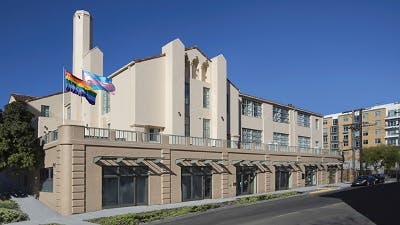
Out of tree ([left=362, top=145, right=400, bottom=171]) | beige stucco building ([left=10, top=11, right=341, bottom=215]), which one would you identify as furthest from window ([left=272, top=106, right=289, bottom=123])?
tree ([left=362, top=145, right=400, bottom=171])

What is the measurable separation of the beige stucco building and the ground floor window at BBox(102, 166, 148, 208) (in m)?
0.07

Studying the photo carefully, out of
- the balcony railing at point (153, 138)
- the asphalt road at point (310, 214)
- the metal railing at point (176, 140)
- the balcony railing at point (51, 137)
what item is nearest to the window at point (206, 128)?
the balcony railing at point (153, 138)

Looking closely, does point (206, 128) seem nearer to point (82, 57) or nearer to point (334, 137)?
point (82, 57)

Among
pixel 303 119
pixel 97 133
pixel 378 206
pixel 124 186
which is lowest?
pixel 378 206

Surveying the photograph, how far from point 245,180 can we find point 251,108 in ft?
34.7

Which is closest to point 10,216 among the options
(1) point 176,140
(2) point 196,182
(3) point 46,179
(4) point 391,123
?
(3) point 46,179

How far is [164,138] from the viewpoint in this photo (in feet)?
113

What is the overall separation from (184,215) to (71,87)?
43.8 ft

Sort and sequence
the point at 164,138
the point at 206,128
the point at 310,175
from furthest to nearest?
the point at 310,175 → the point at 206,128 → the point at 164,138

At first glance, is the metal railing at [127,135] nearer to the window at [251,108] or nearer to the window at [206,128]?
the window at [206,128]

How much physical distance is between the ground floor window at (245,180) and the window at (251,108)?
Result: 27.0ft

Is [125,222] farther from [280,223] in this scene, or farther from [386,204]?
[386,204]

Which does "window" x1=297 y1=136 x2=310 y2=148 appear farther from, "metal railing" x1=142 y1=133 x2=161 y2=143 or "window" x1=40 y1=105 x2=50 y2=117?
"window" x1=40 y1=105 x2=50 y2=117

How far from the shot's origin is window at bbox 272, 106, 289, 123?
55.0m
